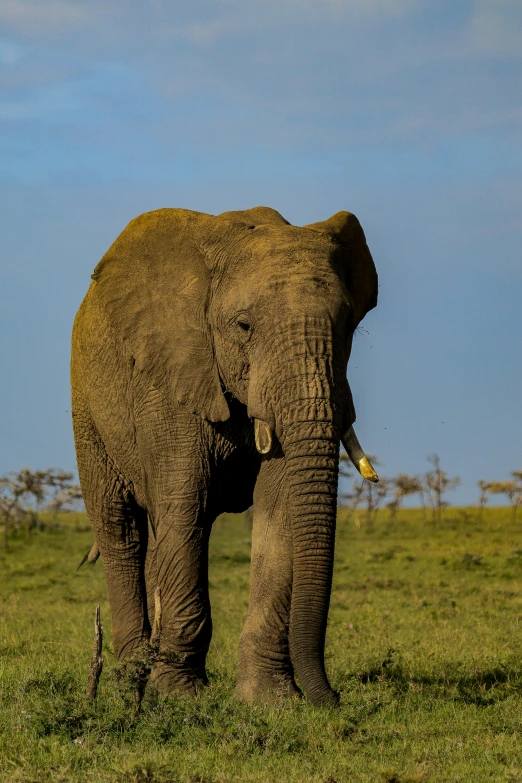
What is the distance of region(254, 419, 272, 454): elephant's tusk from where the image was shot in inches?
297

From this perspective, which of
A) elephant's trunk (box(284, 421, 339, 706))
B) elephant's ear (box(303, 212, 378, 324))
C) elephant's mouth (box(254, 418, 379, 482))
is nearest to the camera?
elephant's trunk (box(284, 421, 339, 706))

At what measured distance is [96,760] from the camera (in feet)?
20.3

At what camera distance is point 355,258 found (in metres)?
8.63

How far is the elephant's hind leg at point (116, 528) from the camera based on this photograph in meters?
10.0

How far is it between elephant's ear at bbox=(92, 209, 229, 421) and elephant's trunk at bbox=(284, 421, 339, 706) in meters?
0.98

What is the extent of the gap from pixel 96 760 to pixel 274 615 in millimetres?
2149

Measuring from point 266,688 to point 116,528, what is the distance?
273cm

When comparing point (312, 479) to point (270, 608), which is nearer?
point (312, 479)

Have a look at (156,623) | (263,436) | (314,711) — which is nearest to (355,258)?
(263,436)

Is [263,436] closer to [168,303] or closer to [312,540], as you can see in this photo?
[312,540]

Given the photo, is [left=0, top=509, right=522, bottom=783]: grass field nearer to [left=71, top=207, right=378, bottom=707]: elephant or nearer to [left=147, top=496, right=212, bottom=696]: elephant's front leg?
[left=147, top=496, right=212, bottom=696]: elephant's front leg

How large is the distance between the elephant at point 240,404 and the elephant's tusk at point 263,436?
0.01 metres

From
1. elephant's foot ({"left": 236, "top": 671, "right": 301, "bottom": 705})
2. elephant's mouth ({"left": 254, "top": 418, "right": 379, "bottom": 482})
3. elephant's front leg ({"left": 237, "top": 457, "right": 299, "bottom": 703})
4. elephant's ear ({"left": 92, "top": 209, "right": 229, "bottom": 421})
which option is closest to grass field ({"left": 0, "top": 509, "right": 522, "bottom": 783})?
elephant's foot ({"left": 236, "top": 671, "right": 301, "bottom": 705})

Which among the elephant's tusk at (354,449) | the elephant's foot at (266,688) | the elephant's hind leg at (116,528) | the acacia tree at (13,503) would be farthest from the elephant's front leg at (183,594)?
the acacia tree at (13,503)
